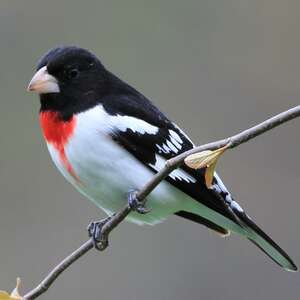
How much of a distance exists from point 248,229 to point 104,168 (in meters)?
0.47

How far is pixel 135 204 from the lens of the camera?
2.71 m

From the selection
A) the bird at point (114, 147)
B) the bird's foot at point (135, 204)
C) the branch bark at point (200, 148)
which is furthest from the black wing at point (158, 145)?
the branch bark at point (200, 148)

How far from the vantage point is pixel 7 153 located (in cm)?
576

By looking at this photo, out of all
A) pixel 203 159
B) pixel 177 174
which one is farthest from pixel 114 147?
pixel 203 159

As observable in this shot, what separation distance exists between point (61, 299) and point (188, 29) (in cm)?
177

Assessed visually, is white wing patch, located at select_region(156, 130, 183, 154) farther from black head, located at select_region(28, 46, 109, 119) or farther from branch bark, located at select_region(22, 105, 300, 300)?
branch bark, located at select_region(22, 105, 300, 300)

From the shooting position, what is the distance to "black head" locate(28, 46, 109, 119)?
9.64ft

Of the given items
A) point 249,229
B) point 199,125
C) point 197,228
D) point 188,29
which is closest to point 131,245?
point 197,228

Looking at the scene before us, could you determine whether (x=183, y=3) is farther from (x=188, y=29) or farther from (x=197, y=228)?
(x=197, y=228)

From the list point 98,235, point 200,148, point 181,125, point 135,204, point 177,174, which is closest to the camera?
point 200,148

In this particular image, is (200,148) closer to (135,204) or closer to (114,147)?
(135,204)

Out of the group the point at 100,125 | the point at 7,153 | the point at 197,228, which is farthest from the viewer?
the point at 7,153

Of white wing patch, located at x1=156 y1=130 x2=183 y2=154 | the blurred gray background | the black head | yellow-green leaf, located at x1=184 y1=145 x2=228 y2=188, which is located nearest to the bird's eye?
the black head

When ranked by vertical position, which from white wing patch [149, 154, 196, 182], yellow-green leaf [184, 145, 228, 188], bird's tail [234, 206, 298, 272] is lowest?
bird's tail [234, 206, 298, 272]
